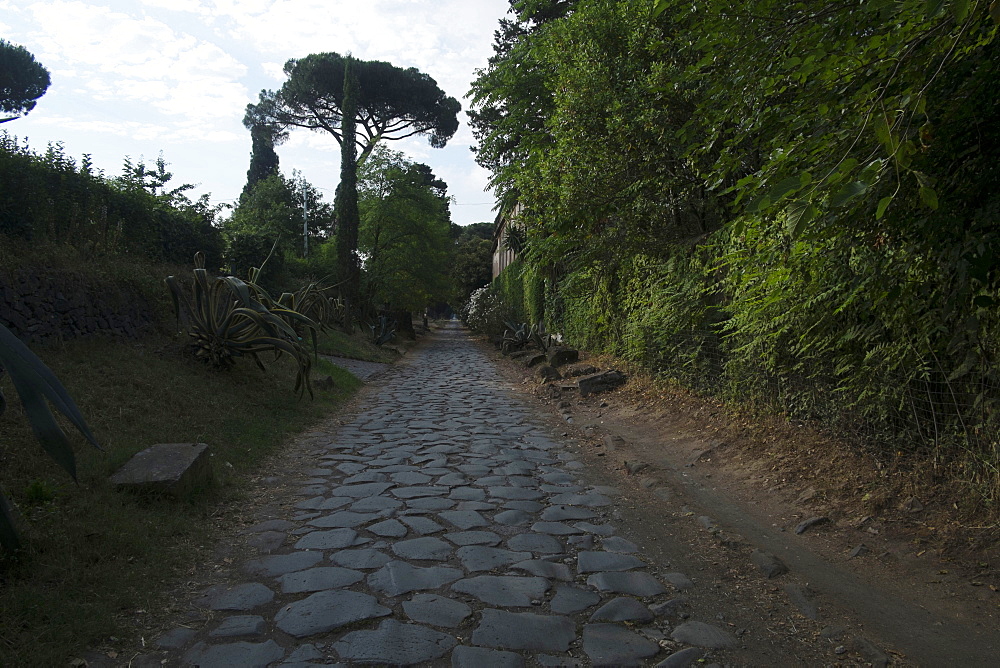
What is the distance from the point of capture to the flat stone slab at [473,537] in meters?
3.91

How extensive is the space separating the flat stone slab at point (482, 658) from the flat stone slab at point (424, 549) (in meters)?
1.01

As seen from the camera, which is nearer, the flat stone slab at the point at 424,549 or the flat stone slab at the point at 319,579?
the flat stone slab at the point at 319,579

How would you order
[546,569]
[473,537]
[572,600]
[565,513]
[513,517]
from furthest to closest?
[565,513], [513,517], [473,537], [546,569], [572,600]

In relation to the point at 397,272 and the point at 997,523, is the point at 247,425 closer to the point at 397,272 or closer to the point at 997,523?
the point at 997,523

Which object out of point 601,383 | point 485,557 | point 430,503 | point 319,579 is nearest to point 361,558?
point 319,579

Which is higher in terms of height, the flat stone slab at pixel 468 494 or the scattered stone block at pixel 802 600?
the flat stone slab at pixel 468 494

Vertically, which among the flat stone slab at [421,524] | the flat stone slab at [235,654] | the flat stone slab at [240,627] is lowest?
the flat stone slab at [240,627]

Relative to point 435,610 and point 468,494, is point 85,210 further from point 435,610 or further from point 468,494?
point 435,610

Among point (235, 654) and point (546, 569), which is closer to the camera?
point (235, 654)

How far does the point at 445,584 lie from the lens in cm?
328

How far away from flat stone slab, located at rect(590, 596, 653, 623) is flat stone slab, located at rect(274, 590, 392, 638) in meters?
1.05

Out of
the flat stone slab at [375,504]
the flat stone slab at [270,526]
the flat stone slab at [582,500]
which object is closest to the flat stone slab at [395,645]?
the flat stone slab at [270,526]

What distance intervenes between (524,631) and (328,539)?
167 cm

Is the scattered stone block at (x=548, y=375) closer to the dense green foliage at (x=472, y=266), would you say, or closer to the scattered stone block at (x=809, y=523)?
the scattered stone block at (x=809, y=523)
